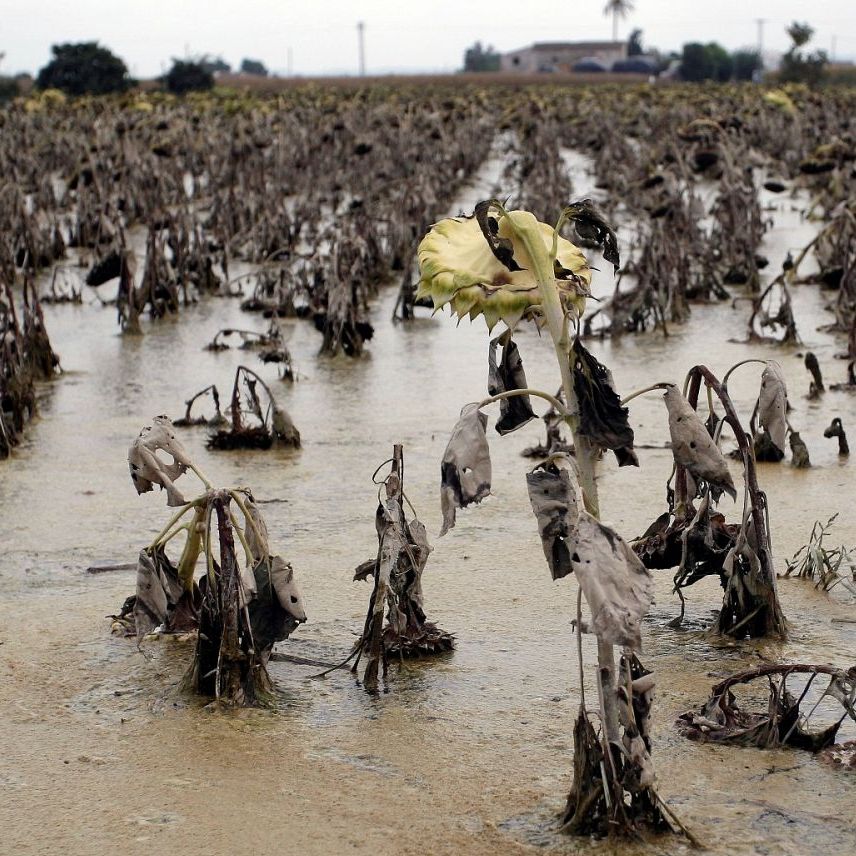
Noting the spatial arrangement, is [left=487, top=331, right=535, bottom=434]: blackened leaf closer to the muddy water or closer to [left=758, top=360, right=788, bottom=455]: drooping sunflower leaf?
the muddy water

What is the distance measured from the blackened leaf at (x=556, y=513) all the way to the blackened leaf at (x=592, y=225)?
13.9 inches

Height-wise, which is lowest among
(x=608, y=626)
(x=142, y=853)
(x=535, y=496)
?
(x=142, y=853)

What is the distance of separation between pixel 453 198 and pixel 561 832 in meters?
12.2

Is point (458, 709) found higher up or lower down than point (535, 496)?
lower down

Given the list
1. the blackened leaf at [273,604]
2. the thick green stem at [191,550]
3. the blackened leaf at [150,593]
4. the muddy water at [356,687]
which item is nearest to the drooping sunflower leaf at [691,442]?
the muddy water at [356,687]

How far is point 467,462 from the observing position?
2.19 m

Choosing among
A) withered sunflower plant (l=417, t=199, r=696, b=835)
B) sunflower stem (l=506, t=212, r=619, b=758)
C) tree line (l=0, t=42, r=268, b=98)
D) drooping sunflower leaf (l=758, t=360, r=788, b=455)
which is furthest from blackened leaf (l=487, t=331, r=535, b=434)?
tree line (l=0, t=42, r=268, b=98)

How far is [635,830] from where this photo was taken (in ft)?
7.63

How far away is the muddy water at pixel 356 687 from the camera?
2459 millimetres

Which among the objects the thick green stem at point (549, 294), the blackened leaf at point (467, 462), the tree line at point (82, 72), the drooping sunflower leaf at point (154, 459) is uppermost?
the tree line at point (82, 72)

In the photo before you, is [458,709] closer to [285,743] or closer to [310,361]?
[285,743]

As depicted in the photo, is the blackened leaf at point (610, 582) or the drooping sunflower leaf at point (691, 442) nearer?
the blackened leaf at point (610, 582)

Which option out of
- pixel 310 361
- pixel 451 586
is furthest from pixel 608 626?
pixel 310 361

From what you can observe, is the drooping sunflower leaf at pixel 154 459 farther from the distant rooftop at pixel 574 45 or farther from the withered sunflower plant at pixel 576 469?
the distant rooftop at pixel 574 45
